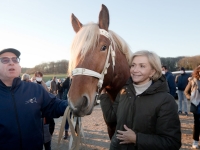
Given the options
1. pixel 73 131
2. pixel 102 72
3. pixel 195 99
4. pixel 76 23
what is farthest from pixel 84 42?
pixel 195 99

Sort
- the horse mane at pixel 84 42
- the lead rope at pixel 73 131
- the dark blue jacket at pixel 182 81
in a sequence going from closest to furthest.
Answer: the lead rope at pixel 73 131, the horse mane at pixel 84 42, the dark blue jacket at pixel 182 81

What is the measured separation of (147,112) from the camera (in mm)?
1759

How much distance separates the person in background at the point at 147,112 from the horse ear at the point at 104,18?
613 millimetres

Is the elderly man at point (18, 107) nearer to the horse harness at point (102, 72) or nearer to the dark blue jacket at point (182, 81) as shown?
the horse harness at point (102, 72)

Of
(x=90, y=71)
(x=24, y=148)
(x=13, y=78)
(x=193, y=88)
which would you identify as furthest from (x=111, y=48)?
(x=193, y=88)

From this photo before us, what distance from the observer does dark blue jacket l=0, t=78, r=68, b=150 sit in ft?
6.39

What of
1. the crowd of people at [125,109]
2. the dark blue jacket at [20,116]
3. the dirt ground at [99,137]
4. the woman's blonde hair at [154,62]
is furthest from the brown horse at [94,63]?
the dirt ground at [99,137]

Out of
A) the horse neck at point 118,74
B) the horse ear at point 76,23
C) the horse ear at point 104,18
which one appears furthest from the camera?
the horse ear at point 76,23


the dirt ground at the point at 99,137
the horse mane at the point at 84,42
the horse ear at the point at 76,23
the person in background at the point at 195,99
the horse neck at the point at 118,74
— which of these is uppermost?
the horse ear at the point at 76,23

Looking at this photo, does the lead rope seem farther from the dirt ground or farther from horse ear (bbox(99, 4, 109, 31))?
the dirt ground

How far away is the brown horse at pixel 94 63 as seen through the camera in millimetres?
1832

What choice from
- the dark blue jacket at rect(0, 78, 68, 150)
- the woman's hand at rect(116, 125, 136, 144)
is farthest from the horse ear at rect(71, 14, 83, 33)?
the woman's hand at rect(116, 125, 136, 144)

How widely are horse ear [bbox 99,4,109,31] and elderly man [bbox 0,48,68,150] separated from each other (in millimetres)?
1021

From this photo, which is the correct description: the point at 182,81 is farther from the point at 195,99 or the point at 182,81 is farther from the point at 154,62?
the point at 154,62
